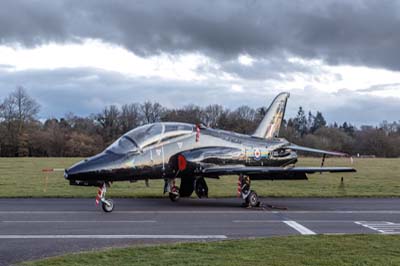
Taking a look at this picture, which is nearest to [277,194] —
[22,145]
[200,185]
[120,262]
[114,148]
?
[200,185]

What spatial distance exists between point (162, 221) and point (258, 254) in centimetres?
521

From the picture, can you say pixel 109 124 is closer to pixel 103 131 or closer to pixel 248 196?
pixel 103 131

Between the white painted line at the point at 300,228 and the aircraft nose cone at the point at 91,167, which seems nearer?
the white painted line at the point at 300,228

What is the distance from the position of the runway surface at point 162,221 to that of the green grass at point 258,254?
101cm

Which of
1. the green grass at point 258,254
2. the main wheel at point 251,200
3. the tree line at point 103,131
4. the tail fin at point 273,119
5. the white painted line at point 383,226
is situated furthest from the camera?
the tree line at point 103,131

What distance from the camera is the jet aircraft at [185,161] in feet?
50.5

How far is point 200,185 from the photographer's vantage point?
1941 cm

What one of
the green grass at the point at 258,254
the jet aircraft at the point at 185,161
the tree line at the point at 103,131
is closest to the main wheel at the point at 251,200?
the jet aircraft at the point at 185,161

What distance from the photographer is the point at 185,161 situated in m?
17.5

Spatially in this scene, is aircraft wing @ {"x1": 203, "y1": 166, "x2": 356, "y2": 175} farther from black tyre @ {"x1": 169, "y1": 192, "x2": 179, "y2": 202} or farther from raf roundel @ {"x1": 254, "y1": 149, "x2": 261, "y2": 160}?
raf roundel @ {"x1": 254, "y1": 149, "x2": 261, "y2": 160}

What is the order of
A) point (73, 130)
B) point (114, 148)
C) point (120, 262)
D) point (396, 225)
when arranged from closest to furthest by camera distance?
point (120, 262) → point (396, 225) → point (114, 148) → point (73, 130)

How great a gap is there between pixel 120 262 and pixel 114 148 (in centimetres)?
865

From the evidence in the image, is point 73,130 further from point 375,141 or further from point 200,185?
point 200,185

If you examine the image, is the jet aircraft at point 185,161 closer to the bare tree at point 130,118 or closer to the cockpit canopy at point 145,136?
the cockpit canopy at point 145,136
